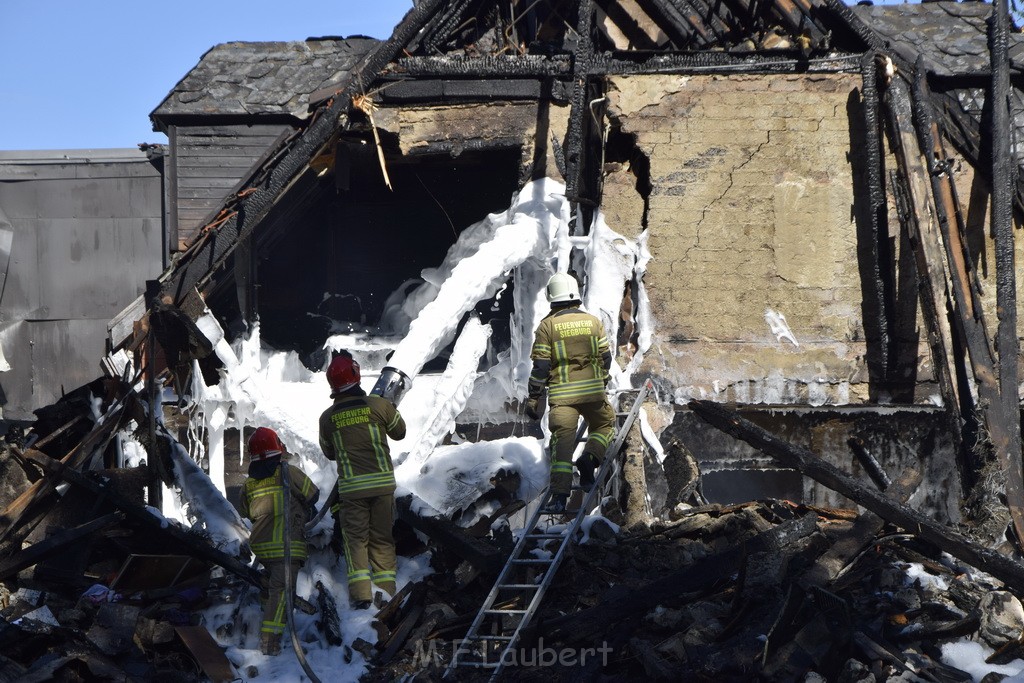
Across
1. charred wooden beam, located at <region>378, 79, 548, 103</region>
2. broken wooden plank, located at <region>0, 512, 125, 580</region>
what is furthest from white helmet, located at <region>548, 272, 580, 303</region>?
broken wooden plank, located at <region>0, 512, 125, 580</region>

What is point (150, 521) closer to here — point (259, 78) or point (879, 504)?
point (879, 504)

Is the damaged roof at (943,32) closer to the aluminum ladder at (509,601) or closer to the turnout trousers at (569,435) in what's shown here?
the turnout trousers at (569,435)

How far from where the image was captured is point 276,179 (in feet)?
31.5

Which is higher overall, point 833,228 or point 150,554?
point 833,228

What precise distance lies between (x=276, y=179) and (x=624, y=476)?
13.8 ft

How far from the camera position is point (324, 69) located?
1115 centimetres

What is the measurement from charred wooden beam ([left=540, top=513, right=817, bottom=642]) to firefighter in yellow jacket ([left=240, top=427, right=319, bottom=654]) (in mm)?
1784

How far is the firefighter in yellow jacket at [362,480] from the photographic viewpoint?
22.5 ft

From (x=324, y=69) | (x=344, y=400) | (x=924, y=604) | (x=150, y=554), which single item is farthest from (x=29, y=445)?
(x=924, y=604)

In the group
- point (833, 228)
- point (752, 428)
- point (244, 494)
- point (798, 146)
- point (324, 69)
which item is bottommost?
point (244, 494)

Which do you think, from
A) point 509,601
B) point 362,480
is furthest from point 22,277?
point 509,601

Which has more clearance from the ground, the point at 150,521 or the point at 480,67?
the point at 480,67

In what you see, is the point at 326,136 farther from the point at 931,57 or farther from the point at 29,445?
the point at 931,57

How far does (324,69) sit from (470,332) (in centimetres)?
393
